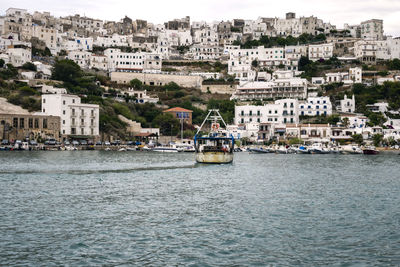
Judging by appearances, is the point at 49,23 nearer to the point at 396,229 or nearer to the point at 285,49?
the point at 285,49

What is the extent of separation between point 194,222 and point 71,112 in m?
60.7

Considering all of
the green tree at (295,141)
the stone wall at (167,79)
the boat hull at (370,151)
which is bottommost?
the boat hull at (370,151)

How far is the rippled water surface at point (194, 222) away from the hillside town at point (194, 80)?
Result: 49180mm

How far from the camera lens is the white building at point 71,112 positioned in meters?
75.2

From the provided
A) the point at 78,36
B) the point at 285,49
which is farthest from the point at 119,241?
the point at 78,36

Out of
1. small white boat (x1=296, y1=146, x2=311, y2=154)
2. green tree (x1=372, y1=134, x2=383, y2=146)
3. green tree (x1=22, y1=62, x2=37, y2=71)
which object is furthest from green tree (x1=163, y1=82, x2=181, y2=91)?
green tree (x1=372, y1=134, x2=383, y2=146)

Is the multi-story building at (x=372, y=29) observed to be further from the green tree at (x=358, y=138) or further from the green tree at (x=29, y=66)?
the green tree at (x=29, y=66)

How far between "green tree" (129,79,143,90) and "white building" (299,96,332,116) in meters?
38.1

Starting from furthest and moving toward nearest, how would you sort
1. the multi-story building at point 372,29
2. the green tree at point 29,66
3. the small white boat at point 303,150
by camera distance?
1. the multi-story building at point 372,29
2. the green tree at point 29,66
3. the small white boat at point 303,150

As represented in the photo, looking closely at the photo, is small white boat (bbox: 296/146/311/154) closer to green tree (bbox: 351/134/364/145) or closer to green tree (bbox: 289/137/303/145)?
green tree (bbox: 289/137/303/145)

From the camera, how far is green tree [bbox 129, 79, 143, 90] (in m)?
111

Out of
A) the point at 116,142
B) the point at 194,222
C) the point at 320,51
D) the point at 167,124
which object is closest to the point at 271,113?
the point at 167,124

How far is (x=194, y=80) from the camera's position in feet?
384

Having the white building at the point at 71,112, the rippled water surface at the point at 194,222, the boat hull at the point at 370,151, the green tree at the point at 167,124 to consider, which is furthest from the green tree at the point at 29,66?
the rippled water surface at the point at 194,222
